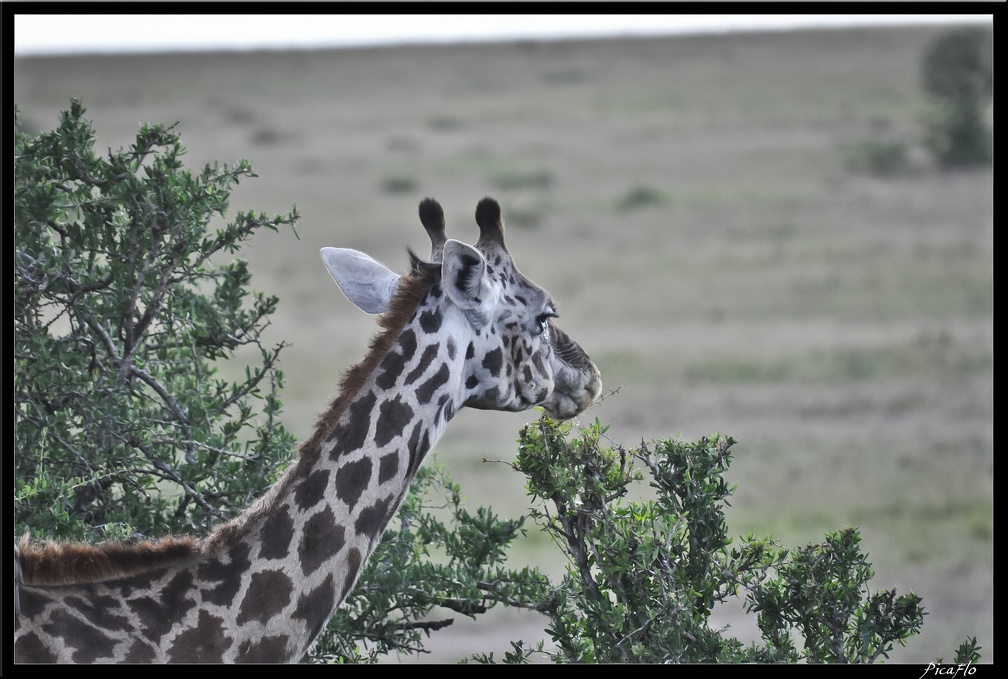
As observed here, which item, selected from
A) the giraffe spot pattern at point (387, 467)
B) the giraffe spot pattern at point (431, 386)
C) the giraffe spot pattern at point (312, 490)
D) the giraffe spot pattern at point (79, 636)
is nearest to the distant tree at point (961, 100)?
the giraffe spot pattern at point (431, 386)

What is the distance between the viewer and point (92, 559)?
418 cm

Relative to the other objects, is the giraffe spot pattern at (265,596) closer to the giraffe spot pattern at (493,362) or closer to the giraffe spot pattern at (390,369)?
the giraffe spot pattern at (390,369)

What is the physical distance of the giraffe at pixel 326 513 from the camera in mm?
4074

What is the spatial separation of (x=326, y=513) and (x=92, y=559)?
783 millimetres

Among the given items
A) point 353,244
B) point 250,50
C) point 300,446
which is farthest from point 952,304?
point 250,50

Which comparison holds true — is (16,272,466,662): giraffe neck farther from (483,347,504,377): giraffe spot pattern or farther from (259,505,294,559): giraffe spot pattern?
(483,347,504,377): giraffe spot pattern

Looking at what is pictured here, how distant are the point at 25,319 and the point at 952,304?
19.2m

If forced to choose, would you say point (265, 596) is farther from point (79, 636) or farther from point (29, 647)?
point (29, 647)

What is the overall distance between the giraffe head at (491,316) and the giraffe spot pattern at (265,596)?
40.4 inches

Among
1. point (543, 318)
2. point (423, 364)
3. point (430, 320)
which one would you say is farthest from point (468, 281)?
point (543, 318)

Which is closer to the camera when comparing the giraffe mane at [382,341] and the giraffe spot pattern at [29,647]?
the giraffe spot pattern at [29,647]

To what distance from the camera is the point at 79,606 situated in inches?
160

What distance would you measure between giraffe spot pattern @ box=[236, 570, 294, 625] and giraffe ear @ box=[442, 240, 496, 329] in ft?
3.93
